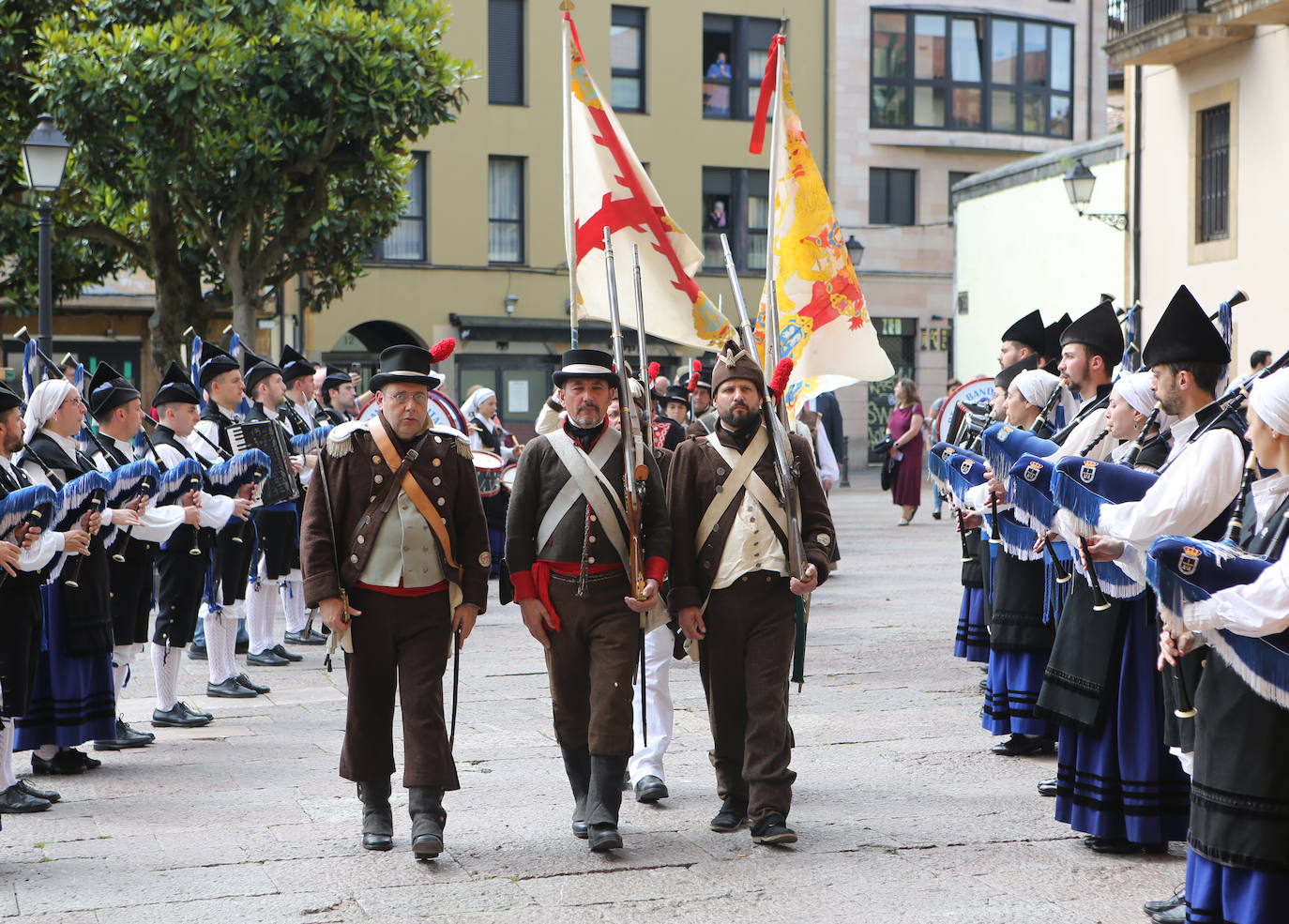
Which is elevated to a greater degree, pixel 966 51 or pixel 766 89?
pixel 966 51

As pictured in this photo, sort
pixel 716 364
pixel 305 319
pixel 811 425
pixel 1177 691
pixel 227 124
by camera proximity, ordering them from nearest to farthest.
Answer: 1. pixel 1177 691
2. pixel 716 364
3. pixel 811 425
4. pixel 227 124
5. pixel 305 319

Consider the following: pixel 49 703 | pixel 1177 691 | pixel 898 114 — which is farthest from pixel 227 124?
pixel 898 114

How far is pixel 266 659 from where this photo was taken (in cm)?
1052

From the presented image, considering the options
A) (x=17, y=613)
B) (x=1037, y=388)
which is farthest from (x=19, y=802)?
(x=1037, y=388)

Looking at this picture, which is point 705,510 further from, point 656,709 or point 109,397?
point 109,397

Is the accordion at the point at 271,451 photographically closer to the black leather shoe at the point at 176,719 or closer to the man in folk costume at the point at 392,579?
the black leather shoe at the point at 176,719

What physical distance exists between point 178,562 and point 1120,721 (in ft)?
17.3

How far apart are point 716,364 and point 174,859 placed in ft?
9.60

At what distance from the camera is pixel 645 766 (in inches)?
264

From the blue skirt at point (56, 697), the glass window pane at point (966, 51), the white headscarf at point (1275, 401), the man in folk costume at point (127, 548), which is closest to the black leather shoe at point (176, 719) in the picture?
the man in folk costume at point (127, 548)

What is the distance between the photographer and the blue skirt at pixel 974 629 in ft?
28.5

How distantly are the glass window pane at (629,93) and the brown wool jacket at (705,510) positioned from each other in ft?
89.1

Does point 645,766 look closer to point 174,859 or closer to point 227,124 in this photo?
point 174,859

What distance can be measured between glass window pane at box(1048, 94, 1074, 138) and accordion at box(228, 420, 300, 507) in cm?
2865
